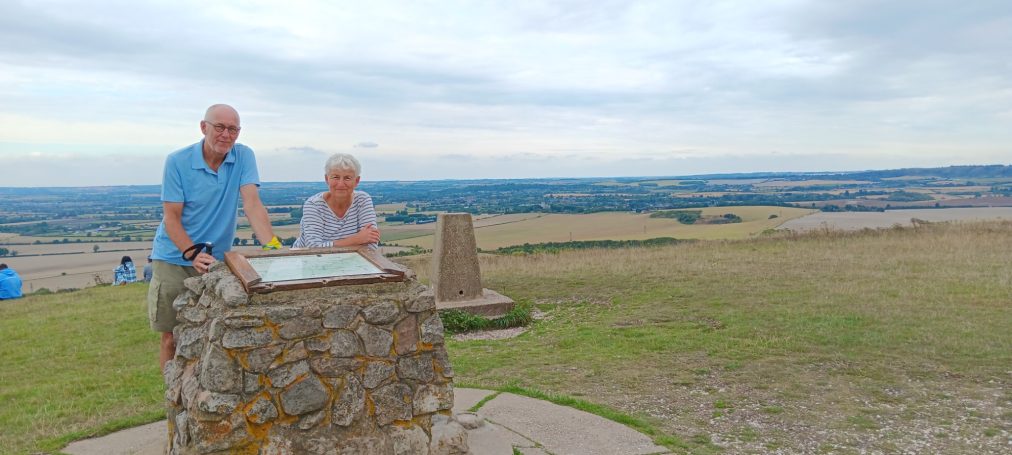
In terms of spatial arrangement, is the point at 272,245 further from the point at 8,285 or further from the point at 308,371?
the point at 8,285

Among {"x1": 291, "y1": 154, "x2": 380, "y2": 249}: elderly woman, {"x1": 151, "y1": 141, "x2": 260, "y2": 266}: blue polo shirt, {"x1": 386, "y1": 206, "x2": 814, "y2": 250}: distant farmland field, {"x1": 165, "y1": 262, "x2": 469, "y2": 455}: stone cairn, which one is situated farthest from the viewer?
{"x1": 386, "y1": 206, "x2": 814, "y2": 250}: distant farmland field

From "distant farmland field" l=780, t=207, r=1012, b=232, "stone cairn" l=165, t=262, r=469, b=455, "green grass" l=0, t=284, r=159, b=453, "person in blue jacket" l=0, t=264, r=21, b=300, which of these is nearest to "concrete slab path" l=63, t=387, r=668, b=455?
"green grass" l=0, t=284, r=159, b=453

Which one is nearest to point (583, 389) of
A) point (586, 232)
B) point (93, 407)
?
point (93, 407)

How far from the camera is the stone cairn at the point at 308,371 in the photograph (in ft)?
11.7

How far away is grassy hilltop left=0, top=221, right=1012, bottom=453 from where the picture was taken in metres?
5.27

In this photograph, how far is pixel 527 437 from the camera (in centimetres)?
482

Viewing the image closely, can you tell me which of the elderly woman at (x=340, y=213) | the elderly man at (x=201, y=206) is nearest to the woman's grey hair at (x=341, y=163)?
the elderly woman at (x=340, y=213)

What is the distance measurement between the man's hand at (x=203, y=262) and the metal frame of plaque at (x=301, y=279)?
0.31ft

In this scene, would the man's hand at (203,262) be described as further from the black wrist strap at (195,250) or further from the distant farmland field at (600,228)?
the distant farmland field at (600,228)

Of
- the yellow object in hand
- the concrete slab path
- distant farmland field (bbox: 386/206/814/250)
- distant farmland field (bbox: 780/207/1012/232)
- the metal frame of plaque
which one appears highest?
the yellow object in hand

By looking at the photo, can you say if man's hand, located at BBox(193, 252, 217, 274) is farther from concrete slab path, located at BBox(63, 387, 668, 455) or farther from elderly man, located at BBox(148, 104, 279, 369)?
concrete slab path, located at BBox(63, 387, 668, 455)

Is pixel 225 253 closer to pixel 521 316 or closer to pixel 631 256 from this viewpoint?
pixel 521 316

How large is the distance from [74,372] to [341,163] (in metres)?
4.83

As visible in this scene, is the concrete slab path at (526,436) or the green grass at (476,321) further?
the green grass at (476,321)
